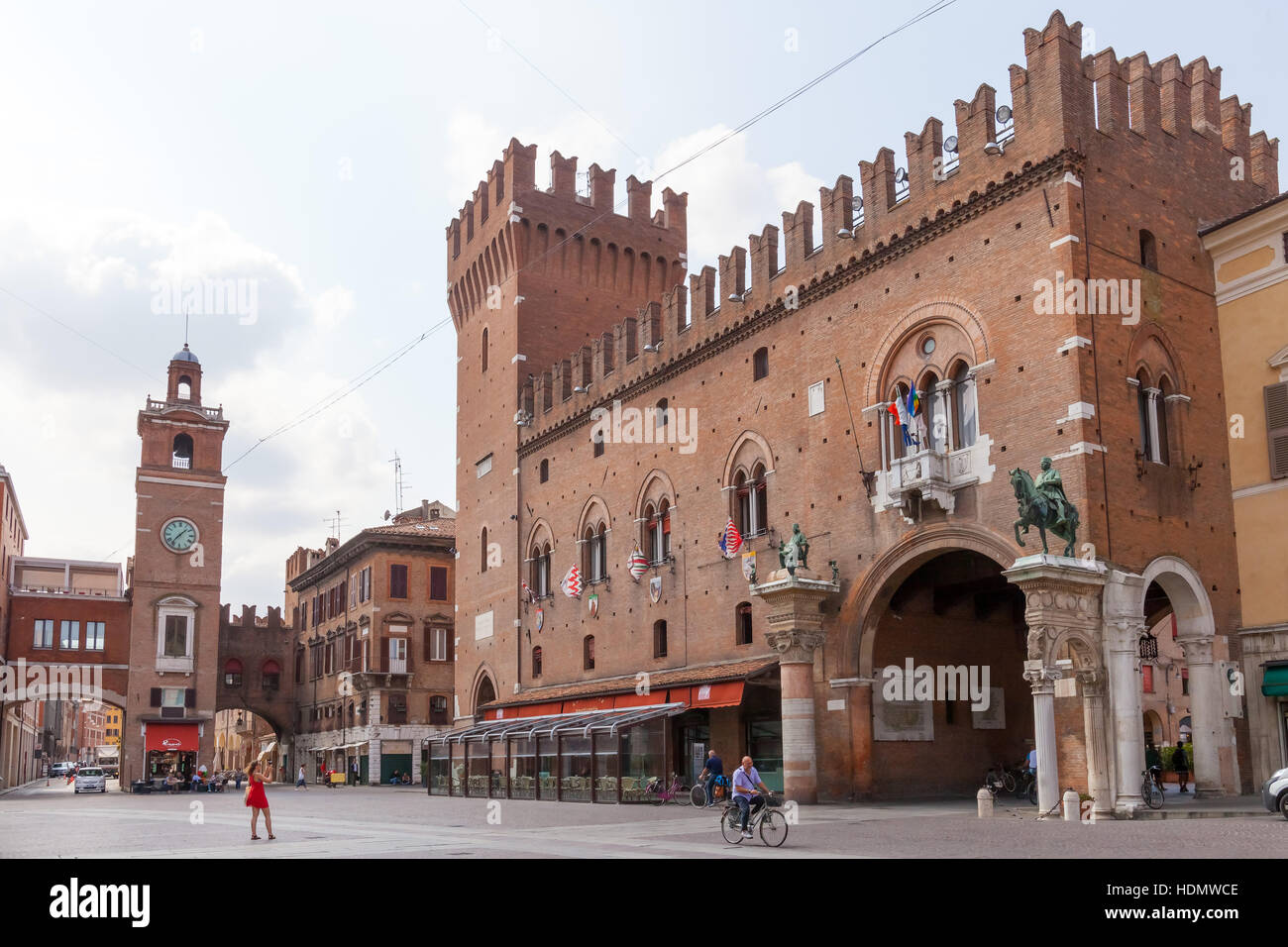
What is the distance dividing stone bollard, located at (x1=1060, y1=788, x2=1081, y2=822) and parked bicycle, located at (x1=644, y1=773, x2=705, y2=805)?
35.2 ft

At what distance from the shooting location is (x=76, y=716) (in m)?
165

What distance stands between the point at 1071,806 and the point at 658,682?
46.4ft

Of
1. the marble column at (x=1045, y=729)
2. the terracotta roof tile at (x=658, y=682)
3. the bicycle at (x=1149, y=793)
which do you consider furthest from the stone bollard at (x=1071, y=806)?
the terracotta roof tile at (x=658, y=682)

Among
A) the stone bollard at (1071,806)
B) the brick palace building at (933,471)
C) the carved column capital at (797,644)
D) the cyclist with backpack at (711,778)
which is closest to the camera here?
the stone bollard at (1071,806)

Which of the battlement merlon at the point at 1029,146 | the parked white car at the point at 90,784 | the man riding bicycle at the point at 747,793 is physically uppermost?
the battlement merlon at the point at 1029,146

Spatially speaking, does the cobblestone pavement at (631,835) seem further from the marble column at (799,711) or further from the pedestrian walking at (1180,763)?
the pedestrian walking at (1180,763)

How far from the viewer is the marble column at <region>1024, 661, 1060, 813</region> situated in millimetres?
20562

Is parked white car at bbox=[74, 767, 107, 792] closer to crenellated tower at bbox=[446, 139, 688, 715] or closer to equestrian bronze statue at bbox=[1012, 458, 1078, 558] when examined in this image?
crenellated tower at bbox=[446, 139, 688, 715]

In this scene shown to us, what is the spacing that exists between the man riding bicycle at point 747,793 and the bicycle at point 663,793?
12507mm

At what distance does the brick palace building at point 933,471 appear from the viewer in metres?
22.6

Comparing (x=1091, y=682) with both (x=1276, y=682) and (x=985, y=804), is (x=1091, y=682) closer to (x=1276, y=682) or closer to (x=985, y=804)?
(x=985, y=804)
